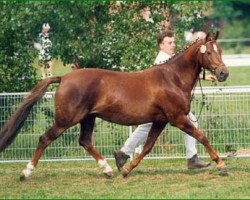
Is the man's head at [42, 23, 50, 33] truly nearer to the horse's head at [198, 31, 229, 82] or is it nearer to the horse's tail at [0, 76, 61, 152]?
the horse's tail at [0, 76, 61, 152]

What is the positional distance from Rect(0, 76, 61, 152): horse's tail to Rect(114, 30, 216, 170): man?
139 cm

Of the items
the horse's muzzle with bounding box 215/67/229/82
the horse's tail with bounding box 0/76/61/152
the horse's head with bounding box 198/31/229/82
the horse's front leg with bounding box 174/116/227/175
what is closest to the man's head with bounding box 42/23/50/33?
the horse's tail with bounding box 0/76/61/152

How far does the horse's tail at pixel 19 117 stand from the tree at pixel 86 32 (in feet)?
8.75

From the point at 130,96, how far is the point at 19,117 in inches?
58.3

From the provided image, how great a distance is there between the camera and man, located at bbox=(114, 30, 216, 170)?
12617mm

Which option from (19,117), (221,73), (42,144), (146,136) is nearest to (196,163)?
(146,136)

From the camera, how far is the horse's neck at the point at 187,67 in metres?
12.1

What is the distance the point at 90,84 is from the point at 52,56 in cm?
339

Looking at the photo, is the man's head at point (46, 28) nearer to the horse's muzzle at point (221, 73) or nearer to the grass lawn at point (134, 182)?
the grass lawn at point (134, 182)

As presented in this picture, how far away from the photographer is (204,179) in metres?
11.7

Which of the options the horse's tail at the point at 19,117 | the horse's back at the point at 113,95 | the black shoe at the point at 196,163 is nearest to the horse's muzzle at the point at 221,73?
the horse's back at the point at 113,95

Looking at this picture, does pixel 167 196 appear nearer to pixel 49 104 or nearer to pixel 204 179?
pixel 204 179

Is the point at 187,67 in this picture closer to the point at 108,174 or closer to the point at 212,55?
the point at 212,55

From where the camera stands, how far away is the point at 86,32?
14.9m
